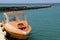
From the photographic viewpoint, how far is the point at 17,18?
2323cm

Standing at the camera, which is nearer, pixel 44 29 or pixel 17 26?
pixel 17 26

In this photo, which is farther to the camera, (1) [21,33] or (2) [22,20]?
(2) [22,20]

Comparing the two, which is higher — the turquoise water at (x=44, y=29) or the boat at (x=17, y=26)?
the boat at (x=17, y=26)

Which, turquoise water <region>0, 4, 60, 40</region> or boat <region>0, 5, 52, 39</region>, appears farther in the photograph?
turquoise water <region>0, 4, 60, 40</region>

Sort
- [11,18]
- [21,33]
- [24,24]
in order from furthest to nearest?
[11,18], [24,24], [21,33]

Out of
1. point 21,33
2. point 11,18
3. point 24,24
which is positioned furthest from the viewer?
point 11,18

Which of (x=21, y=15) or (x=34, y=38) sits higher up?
(x=21, y=15)

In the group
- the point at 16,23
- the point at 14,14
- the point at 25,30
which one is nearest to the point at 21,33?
the point at 25,30

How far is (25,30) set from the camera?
814 inches

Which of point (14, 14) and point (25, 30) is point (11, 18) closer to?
point (14, 14)

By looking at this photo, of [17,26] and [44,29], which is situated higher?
[17,26]

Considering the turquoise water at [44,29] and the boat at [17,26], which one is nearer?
the boat at [17,26]

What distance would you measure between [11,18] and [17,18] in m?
0.63

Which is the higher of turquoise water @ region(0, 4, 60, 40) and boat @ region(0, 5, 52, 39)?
boat @ region(0, 5, 52, 39)
